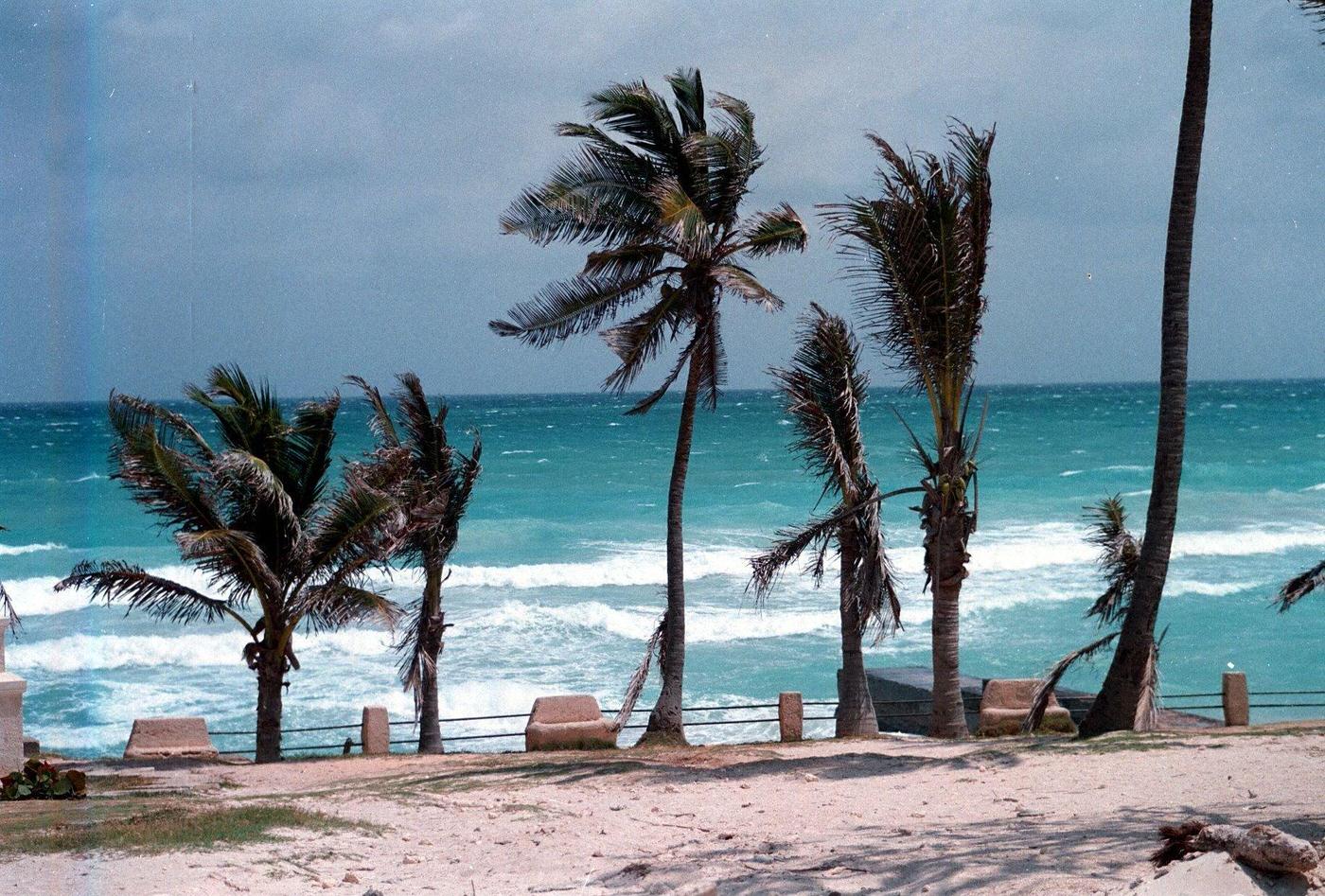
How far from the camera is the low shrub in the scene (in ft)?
34.1

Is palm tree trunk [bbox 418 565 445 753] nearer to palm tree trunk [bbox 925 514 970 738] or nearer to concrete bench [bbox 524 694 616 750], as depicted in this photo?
concrete bench [bbox 524 694 616 750]

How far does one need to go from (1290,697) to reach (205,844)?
2725 cm

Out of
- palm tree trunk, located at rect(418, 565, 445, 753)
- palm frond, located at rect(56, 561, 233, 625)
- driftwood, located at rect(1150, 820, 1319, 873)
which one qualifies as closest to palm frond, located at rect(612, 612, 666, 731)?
palm tree trunk, located at rect(418, 565, 445, 753)

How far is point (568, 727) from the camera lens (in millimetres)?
15508

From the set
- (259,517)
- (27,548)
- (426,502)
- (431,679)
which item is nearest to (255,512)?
(259,517)

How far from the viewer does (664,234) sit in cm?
1394

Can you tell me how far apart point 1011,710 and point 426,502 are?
8179 millimetres

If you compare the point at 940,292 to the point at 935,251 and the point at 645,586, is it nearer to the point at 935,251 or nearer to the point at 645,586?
the point at 935,251

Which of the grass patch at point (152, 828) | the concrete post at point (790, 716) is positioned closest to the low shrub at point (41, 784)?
the grass patch at point (152, 828)

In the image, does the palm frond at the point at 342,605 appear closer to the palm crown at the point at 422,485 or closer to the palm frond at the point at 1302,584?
the palm crown at the point at 422,485

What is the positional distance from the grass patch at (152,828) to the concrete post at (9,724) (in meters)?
2.82

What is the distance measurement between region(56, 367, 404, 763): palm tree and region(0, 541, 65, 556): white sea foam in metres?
36.3

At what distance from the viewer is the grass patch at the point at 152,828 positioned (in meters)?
7.46

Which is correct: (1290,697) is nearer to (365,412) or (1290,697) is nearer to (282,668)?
(282,668)
